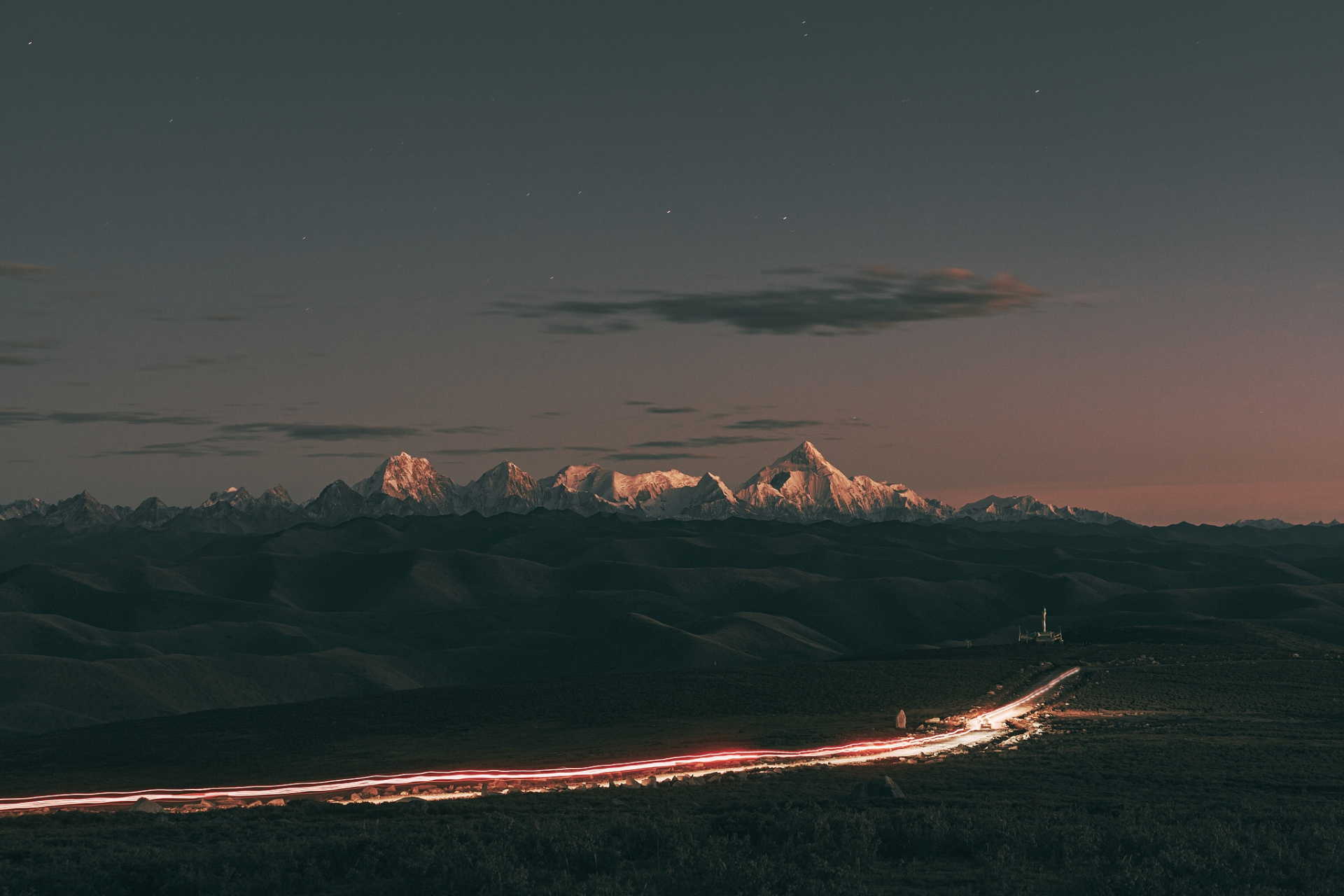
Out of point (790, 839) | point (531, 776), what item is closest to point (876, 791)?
point (790, 839)

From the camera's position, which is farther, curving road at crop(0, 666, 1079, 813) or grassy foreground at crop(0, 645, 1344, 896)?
curving road at crop(0, 666, 1079, 813)

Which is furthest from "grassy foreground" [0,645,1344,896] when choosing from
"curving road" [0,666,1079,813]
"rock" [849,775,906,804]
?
"curving road" [0,666,1079,813]

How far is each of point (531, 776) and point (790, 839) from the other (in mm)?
26670

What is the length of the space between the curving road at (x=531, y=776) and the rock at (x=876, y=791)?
1334 centimetres

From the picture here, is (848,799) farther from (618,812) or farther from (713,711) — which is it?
(713,711)

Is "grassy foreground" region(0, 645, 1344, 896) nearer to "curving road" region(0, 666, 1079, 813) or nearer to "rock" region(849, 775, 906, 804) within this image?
"rock" region(849, 775, 906, 804)

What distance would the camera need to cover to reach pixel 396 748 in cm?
8156

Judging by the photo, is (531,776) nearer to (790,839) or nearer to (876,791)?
(876,791)

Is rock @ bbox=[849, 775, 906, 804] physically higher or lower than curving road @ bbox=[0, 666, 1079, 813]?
higher

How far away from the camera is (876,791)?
134 ft

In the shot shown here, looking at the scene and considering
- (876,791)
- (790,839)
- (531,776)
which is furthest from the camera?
(531,776)

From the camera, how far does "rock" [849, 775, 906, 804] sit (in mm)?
40344

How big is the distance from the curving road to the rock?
13338mm

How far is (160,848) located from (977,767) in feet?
111
